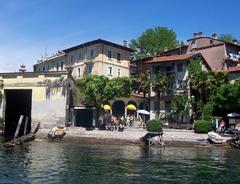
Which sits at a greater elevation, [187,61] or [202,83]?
[187,61]

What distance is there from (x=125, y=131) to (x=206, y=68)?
2407 cm

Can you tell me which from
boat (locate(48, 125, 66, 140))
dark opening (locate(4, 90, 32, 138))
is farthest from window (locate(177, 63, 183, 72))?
boat (locate(48, 125, 66, 140))

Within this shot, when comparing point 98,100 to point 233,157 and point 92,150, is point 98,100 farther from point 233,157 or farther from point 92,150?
point 233,157

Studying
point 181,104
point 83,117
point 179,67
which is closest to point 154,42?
point 179,67

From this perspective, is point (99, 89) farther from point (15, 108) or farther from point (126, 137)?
point (15, 108)

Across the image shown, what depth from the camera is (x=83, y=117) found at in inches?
2483

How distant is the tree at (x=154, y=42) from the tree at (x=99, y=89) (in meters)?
39.9

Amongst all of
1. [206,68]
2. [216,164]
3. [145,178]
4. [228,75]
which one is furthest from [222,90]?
[145,178]

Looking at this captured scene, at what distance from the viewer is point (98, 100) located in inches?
2405

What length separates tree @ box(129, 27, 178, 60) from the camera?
10181 centimetres

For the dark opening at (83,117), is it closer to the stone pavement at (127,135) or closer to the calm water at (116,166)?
the stone pavement at (127,135)

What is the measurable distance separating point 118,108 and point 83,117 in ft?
51.2

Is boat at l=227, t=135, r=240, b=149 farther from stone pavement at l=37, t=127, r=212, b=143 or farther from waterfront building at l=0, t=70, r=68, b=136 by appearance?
waterfront building at l=0, t=70, r=68, b=136

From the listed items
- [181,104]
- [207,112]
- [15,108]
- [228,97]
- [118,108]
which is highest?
[228,97]
